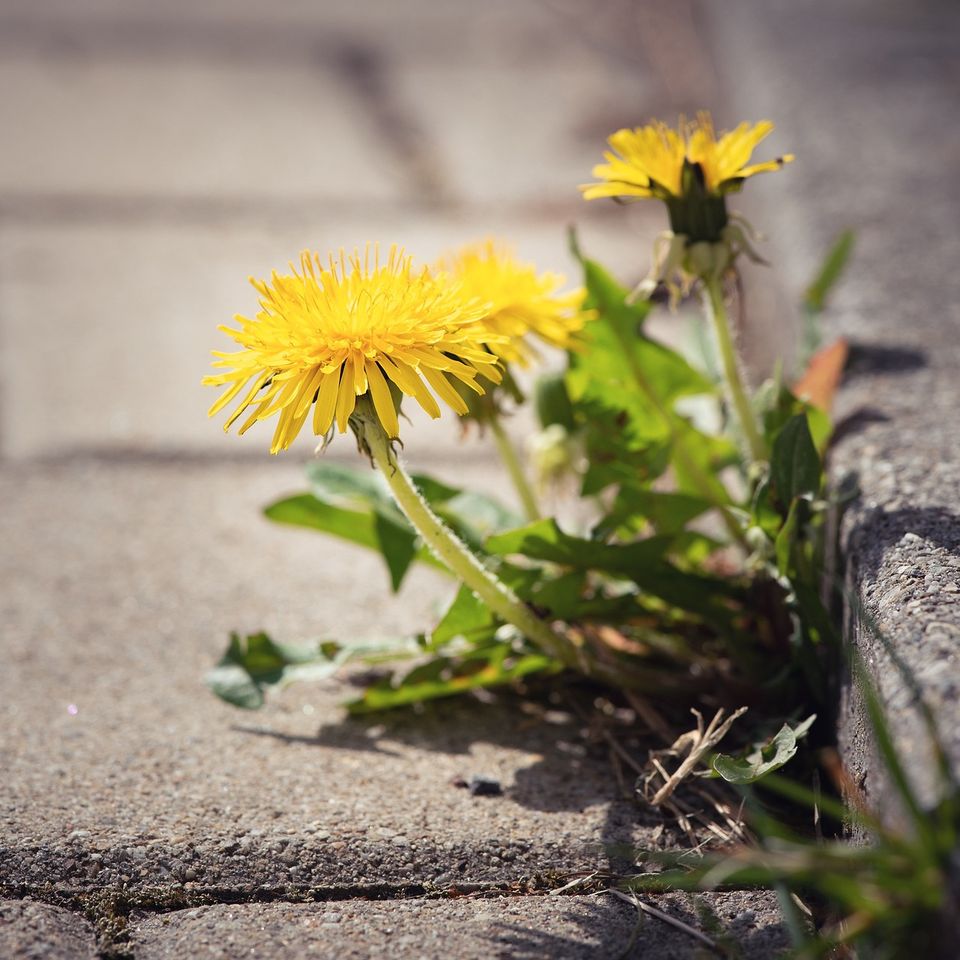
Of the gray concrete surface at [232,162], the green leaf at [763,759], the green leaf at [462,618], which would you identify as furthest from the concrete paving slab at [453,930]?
the gray concrete surface at [232,162]

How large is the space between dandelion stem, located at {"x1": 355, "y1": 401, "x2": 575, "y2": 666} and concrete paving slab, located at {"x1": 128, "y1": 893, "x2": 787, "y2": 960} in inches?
13.3

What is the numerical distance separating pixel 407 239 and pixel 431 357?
1789 millimetres

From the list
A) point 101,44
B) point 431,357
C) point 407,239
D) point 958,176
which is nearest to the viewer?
point 431,357

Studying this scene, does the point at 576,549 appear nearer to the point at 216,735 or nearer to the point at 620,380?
the point at 620,380

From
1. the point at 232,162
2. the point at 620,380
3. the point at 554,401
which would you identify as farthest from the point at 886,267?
the point at 232,162

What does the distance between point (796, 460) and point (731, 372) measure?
7.1 inches

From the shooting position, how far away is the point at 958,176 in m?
2.51

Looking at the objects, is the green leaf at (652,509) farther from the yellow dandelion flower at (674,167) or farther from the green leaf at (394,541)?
the yellow dandelion flower at (674,167)

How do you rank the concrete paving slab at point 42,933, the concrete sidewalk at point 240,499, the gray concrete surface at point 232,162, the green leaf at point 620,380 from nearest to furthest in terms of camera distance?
1. the concrete paving slab at point 42,933
2. the concrete sidewalk at point 240,499
3. the green leaf at point 620,380
4. the gray concrete surface at point 232,162

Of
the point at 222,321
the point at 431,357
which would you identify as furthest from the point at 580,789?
the point at 222,321

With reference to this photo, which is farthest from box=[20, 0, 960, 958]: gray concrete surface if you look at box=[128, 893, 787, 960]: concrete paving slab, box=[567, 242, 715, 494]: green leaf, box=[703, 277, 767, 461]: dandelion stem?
box=[567, 242, 715, 494]: green leaf

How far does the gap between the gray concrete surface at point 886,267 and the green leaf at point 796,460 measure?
8 centimetres

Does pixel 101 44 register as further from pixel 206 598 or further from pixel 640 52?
pixel 206 598

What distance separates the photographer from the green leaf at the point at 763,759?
1.17 metres
